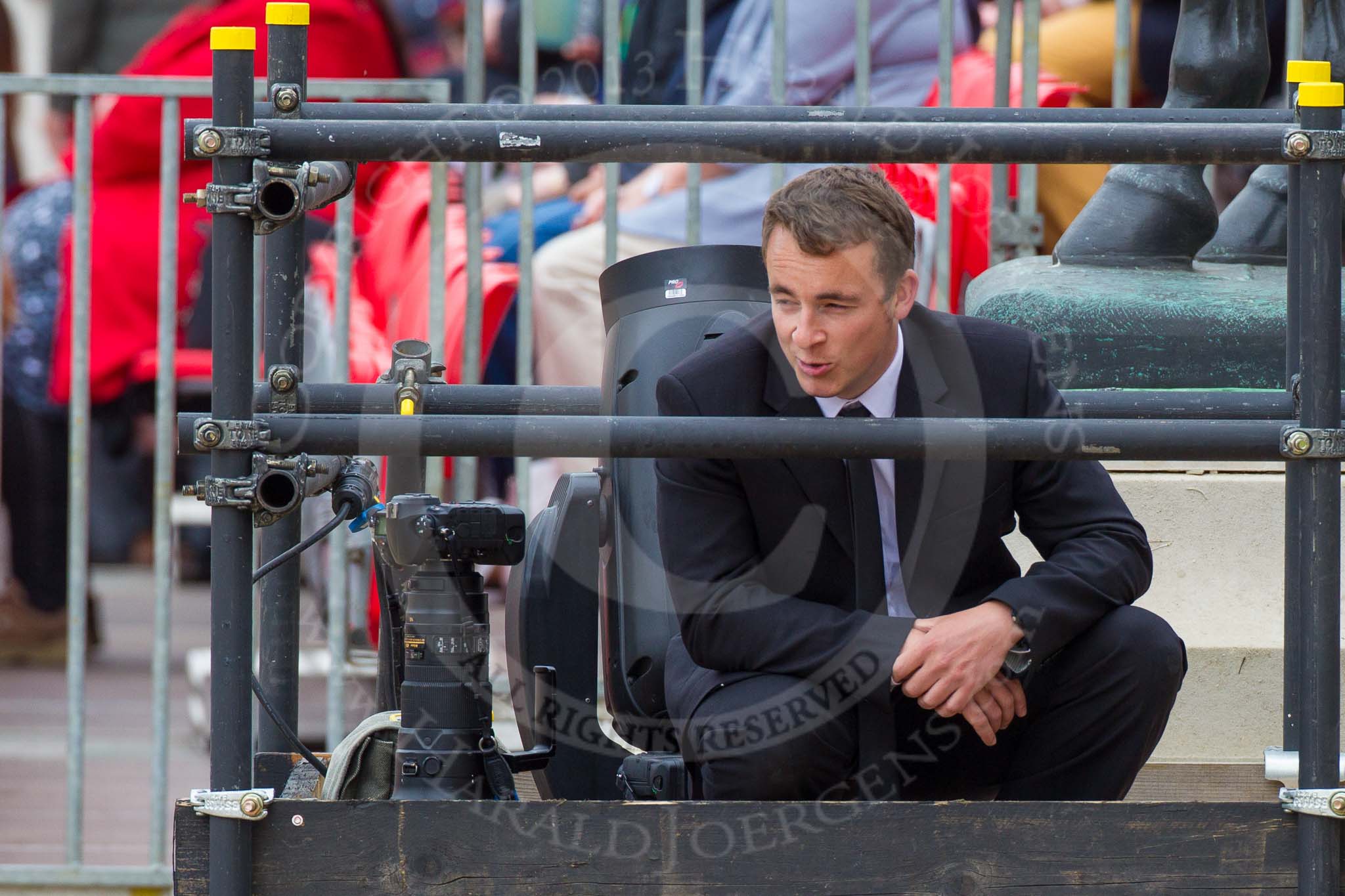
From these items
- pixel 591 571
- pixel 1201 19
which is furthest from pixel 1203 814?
pixel 1201 19

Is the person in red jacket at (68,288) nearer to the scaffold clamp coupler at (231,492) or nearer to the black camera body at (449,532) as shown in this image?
the black camera body at (449,532)

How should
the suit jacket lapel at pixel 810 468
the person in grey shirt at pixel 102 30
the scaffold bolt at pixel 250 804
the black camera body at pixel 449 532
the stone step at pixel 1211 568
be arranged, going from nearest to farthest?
the scaffold bolt at pixel 250 804 → the black camera body at pixel 449 532 → the suit jacket lapel at pixel 810 468 → the stone step at pixel 1211 568 → the person in grey shirt at pixel 102 30

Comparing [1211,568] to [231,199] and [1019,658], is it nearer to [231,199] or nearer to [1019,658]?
[1019,658]

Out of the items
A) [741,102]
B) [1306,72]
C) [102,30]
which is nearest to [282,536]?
[1306,72]

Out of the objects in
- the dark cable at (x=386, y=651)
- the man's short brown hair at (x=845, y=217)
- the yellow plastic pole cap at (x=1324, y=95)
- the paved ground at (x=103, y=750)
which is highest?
the yellow plastic pole cap at (x=1324, y=95)

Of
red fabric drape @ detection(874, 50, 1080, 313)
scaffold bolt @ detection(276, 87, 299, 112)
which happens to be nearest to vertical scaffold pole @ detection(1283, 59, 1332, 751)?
scaffold bolt @ detection(276, 87, 299, 112)

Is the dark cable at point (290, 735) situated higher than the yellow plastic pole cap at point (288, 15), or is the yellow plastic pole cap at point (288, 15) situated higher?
the yellow plastic pole cap at point (288, 15)

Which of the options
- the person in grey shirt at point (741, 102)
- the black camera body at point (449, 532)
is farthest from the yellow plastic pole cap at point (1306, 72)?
the person in grey shirt at point (741, 102)

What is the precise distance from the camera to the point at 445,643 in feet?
7.16

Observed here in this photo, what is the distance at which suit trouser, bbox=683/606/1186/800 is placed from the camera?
2.31m

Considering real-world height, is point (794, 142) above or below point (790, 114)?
below

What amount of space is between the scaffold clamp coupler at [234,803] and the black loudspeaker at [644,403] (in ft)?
2.74

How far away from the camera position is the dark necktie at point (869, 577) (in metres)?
2.34

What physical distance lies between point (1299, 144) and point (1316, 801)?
71 cm
